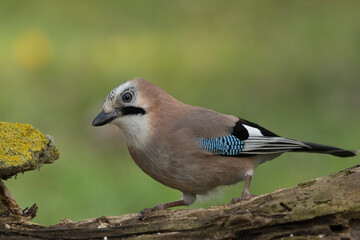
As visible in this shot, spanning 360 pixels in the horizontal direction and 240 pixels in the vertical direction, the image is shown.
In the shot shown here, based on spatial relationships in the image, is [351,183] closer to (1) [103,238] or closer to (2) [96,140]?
(1) [103,238]

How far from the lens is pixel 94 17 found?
14734mm

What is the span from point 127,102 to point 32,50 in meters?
6.76

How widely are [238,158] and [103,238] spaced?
5.32 ft

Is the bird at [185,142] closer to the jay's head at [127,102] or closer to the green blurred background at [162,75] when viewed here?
the jay's head at [127,102]

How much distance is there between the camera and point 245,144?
660cm

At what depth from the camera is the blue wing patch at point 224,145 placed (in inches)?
256

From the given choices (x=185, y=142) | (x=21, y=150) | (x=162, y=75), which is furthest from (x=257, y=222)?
(x=162, y=75)

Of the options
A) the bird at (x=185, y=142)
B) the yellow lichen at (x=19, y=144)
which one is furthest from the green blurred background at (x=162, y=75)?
the yellow lichen at (x=19, y=144)

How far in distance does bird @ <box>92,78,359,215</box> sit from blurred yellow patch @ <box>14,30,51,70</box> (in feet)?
19.2

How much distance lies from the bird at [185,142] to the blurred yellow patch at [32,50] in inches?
230

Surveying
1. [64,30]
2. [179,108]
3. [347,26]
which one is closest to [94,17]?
[64,30]

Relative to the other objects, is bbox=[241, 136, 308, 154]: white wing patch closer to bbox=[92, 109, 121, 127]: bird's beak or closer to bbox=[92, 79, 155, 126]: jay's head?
bbox=[92, 79, 155, 126]: jay's head

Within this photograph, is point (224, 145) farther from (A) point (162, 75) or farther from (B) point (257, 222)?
(A) point (162, 75)

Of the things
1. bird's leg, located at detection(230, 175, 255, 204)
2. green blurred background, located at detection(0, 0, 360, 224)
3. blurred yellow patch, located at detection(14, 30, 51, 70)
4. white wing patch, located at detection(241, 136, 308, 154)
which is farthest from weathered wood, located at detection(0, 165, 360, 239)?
blurred yellow patch, located at detection(14, 30, 51, 70)
